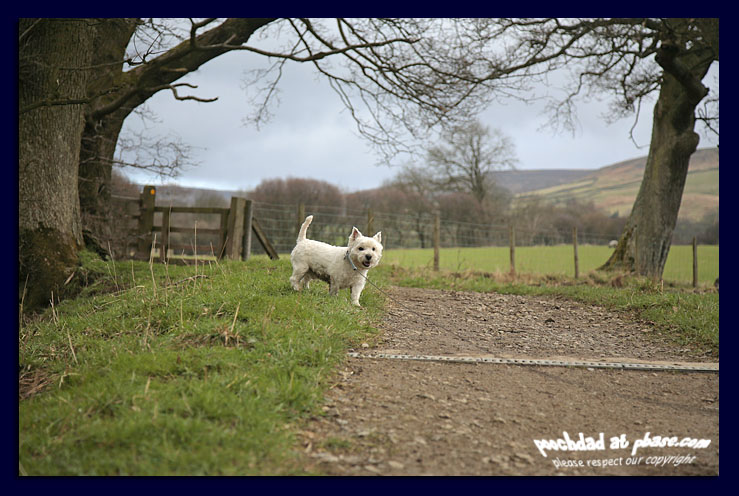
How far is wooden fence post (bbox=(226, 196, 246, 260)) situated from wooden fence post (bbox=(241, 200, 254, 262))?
11cm

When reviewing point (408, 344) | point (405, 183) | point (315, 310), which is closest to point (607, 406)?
point (408, 344)

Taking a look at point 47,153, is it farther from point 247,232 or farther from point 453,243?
point 453,243

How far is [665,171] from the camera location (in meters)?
13.6

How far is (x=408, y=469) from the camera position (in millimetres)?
3244

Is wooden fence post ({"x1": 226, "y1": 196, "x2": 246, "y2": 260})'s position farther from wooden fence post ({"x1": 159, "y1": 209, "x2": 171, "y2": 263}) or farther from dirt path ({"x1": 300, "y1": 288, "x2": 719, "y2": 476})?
dirt path ({"x1": 300, "y1": 288, "x2": 719, "y2": 476})

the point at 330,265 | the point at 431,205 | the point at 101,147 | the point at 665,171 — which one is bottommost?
the point at 330,265

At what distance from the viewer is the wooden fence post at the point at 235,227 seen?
12.1 m

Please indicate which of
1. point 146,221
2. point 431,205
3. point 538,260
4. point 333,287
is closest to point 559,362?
point 333,287

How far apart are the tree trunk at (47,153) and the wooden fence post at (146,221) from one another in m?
3.98

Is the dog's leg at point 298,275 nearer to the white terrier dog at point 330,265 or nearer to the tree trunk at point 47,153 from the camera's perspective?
the white terrier dog at point 330,265

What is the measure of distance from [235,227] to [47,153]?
13.4 feet

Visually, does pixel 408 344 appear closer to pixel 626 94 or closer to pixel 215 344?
pixel 215 344

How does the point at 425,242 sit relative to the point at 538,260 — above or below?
above

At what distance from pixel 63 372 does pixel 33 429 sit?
1109 millimetres
